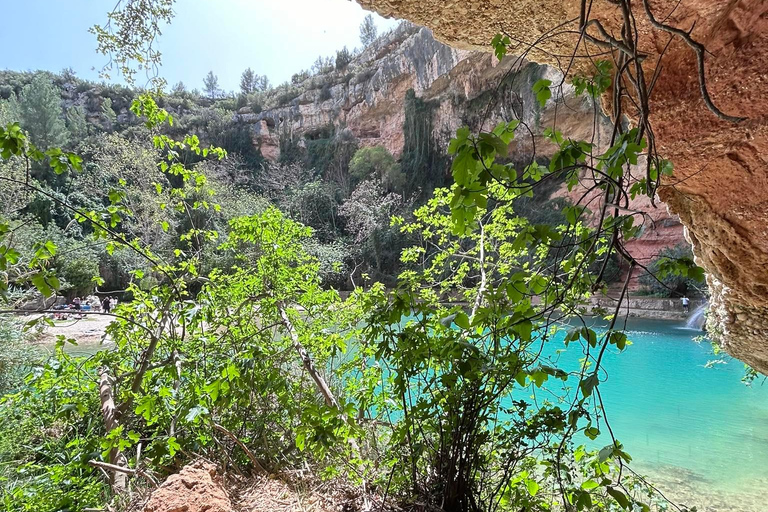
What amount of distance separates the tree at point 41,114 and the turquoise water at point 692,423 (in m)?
25.5

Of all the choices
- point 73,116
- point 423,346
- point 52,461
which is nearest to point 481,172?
point 423,346

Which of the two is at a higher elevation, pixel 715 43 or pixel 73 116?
pixel 73 116

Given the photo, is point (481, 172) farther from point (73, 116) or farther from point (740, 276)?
point (73, 116)

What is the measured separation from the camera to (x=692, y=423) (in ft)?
18.4

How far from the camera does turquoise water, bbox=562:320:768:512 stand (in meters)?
4.04

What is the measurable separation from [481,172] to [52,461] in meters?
3.65

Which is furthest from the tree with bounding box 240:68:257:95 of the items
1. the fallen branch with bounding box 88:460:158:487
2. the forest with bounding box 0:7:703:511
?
the fallen branch with bounding box 88:460:158:487

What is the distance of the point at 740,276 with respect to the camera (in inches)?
85.5

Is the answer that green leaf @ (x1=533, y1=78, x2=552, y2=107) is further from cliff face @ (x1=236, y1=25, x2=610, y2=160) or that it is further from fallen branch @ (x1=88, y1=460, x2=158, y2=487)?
cliff face @ (x1=236, y1=25, x2=610, y2=160)

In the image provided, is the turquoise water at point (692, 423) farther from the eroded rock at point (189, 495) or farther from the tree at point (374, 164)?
the tree at point (374, 164)

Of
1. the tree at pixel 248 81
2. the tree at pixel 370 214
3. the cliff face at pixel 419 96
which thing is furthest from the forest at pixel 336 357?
the tree at pixel 248 81

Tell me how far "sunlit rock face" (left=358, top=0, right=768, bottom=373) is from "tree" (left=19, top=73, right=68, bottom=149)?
25220mm

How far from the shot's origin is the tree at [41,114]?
20.3m

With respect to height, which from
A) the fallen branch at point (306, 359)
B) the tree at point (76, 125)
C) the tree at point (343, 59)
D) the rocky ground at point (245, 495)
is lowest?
the rocky ground at point (245, 495)
